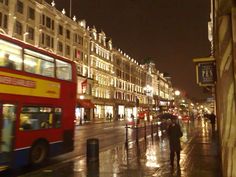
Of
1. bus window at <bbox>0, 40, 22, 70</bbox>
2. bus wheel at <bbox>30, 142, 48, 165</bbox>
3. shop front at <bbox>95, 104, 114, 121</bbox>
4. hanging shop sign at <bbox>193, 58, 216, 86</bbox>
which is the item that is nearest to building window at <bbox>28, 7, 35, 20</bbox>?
shop front at <bbox>95, 104, 114, 121</bbox>

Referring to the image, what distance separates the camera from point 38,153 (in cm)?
1291

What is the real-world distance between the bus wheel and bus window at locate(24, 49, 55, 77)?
112 inches

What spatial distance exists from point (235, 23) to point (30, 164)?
9.75m

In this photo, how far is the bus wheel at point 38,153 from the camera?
1245 cm

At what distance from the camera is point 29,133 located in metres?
12.2

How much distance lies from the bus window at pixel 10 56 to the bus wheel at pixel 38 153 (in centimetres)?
322

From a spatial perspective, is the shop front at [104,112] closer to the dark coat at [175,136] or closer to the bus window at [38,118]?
the bus window at [38,118]

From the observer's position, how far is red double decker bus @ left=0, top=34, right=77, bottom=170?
434 inches

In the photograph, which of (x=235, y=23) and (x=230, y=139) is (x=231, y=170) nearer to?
(x=230, y=139)

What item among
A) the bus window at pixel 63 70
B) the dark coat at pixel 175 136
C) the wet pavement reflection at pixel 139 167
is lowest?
the wet pavement reflection at pixel 139 167

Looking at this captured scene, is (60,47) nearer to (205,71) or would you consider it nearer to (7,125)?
(7,125)

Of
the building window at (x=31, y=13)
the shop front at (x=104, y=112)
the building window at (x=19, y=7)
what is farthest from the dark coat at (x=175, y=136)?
the shop front at (x=104, y=112)

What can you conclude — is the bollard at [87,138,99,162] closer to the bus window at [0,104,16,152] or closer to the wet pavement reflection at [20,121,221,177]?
the wet pavement reflection at [20,121,221,177]

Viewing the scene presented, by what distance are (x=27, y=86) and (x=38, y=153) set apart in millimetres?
2850
